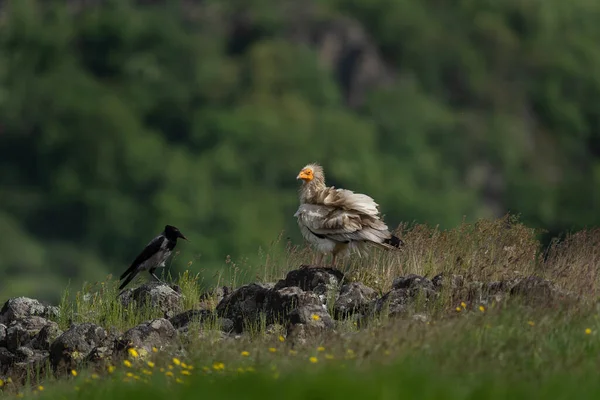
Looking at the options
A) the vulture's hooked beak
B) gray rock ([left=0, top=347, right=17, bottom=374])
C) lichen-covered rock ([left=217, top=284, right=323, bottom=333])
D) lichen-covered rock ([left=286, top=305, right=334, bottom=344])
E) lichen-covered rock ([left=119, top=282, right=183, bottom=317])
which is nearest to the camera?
lichen-covered rock ([left=286, top=305, right=334, bottom=344])

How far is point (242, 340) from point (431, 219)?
93938mm

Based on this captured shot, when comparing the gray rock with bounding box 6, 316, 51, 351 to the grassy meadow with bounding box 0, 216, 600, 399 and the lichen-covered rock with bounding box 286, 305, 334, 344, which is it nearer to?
the grassy meadow with bounding box 0, 216, 600, 399

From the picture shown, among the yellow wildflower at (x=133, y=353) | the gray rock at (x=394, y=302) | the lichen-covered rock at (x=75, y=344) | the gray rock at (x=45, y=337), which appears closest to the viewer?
the yellow wildflower at (x=133, y=353)

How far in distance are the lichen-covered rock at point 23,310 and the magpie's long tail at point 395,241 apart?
3884 mm

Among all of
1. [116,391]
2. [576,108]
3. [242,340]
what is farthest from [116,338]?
[576,108]

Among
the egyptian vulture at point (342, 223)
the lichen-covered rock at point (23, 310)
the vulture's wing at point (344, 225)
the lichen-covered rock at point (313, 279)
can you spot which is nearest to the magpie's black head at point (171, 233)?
the lichen-covered rock at point (23, 310)

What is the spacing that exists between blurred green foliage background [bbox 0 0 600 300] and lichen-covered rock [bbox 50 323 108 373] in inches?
3024

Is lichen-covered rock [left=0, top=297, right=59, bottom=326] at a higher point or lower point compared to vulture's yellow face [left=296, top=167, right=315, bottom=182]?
lower

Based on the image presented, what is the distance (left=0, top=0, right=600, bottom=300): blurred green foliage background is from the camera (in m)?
105

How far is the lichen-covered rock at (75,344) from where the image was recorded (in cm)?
1344

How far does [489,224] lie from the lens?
1551 cm

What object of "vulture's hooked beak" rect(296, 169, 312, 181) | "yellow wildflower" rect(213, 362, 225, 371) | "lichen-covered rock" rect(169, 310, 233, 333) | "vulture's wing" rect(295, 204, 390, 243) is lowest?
"yellow wildflower" rect(213, 362, 225, 371)

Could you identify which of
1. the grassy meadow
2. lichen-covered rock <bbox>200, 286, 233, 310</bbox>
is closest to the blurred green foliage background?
lichen-covered rock <bbox>200, 286, 233, 310</bbox>

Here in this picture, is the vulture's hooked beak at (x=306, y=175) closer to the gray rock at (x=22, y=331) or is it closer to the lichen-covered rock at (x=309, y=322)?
the lichen-covered rock at (x=309, y=322)
